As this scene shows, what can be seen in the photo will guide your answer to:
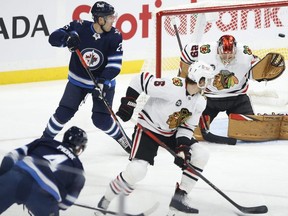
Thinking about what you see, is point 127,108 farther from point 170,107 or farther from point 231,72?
point 231,72

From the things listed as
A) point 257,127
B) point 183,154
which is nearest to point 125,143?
point 257,127

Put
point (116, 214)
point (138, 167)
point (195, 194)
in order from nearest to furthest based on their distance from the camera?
point (116, 214) → point (138, 167) → point (195, 194)

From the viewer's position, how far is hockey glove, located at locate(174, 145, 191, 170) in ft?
15.3

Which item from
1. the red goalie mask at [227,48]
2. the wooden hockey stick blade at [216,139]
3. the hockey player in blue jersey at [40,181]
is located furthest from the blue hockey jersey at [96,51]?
the hockey player in blue jersey at [40,181]

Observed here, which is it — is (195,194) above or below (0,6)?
below

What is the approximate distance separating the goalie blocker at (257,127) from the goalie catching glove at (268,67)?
0.29 meters

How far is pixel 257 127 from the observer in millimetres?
6223

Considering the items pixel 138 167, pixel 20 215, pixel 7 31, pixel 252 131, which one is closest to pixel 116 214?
pixel 20 215

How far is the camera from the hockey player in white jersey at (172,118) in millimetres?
4684

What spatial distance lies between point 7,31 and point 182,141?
9.66ft

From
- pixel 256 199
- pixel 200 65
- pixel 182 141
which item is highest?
pixel 200 65

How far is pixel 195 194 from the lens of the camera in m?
4.99

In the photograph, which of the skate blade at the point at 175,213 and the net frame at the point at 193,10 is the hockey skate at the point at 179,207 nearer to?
the skate blade at the point at 175,213

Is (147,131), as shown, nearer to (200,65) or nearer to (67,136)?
(200,65)
